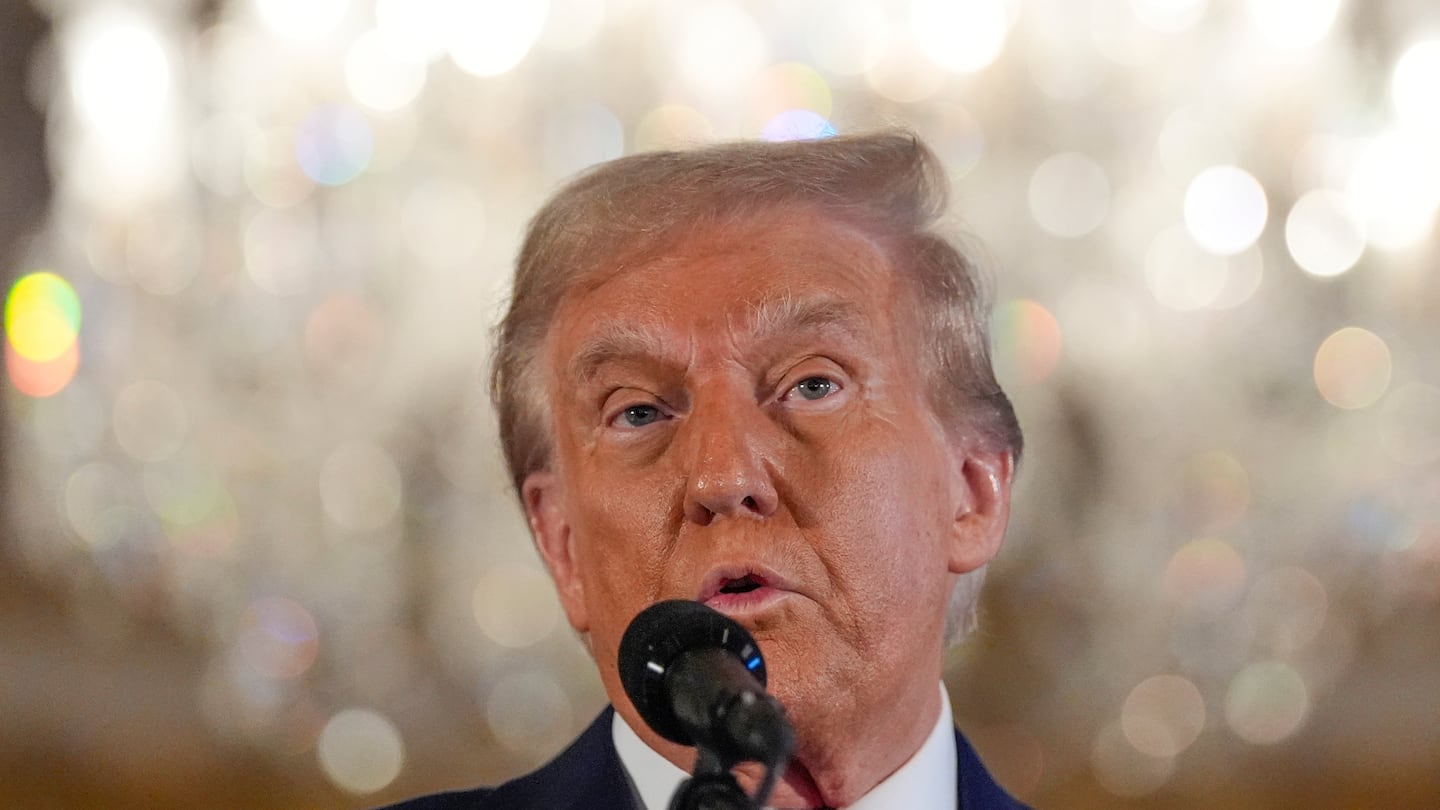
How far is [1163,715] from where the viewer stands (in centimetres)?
420

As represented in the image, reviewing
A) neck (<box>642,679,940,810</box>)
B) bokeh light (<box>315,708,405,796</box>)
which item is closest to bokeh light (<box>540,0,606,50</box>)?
bokeh light (<box>315,708,405,796</box>)

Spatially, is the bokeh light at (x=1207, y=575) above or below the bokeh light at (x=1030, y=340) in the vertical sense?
below

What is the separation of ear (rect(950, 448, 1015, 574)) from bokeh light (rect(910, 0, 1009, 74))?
2.54 meters

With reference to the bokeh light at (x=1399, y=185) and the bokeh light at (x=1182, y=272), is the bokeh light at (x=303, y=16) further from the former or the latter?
the bokeh light at (x=1399, y=185)

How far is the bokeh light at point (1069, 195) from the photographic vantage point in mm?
4410

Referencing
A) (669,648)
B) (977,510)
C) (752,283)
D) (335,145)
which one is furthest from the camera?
(335,145)

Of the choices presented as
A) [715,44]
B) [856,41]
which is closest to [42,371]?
[715,44]

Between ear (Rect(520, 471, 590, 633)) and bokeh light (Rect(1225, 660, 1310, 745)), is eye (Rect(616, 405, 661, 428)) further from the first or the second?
bokeh light (Rect(1225, 660, 1310, 745))

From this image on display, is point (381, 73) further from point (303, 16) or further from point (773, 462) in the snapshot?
point (773, 462)

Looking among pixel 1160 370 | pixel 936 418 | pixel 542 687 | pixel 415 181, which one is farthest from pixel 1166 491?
pixel 936 418

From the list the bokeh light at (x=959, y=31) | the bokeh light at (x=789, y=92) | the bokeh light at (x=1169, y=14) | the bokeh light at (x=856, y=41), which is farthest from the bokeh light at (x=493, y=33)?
the bokeh light at (x=1169, y=14)

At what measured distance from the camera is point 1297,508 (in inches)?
176

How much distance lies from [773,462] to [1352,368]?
3.60 metres

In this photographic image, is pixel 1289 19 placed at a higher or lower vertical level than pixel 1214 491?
higher
